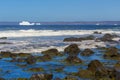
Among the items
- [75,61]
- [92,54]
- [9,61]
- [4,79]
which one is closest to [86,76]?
[4,79]

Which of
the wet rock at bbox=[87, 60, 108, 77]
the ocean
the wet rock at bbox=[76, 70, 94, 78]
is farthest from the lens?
the ocean

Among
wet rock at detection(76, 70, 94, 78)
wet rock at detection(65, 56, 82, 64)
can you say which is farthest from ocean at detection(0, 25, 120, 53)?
wet rock at detection(76, 70, 94, 78)

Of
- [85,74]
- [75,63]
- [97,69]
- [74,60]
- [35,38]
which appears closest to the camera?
[85,74]

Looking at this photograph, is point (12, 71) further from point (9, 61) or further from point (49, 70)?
point (9, 61)

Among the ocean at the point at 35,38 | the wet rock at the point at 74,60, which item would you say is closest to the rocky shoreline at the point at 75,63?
the wet rock at the point at 74,60

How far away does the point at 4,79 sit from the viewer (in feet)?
62.5

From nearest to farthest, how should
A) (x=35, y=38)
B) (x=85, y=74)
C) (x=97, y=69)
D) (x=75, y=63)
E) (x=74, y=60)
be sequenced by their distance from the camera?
1. (x=85, y=74)
2. (x=97, y=69)
3. (x=75, y=63)
4. (x=74, y=60)
5. (x=35, y=38)

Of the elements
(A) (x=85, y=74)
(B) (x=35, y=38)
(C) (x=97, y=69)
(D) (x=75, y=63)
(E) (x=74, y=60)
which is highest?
(C) (x=97, y=69)

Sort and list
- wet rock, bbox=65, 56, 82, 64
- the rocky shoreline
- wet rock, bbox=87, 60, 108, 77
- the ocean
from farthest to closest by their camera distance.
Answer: the ocean, wet rock, bbox=65, 56, 82, 64, wet rock, bbox=87, 60, 108, 77, the rocky shoreline

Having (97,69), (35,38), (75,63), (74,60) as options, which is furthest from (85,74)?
(35,38)

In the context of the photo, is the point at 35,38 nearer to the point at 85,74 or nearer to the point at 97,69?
the point at 97,69

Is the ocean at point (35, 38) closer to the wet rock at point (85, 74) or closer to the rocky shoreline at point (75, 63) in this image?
the rocky shoreline at point (75, 63)

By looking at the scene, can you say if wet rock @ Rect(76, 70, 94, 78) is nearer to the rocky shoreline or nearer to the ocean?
the rocky shoreline

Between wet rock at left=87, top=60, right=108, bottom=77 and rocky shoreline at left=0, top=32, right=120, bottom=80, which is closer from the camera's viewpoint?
rocky shoreline at left=0, top=32, right=120, bottom=80
